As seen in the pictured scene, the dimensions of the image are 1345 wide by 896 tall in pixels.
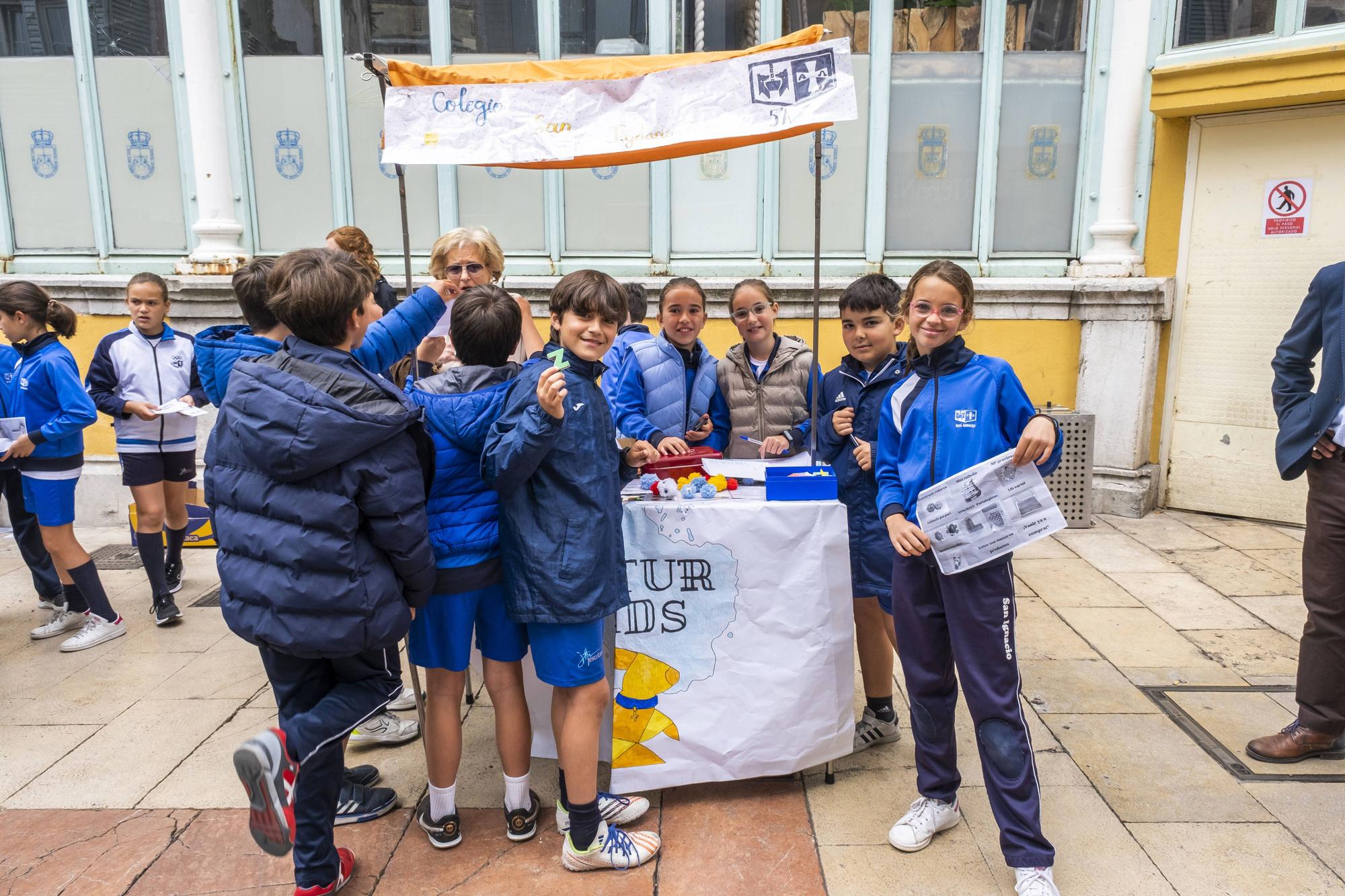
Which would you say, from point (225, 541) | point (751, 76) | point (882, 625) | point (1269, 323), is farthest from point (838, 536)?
point (1269, 323)

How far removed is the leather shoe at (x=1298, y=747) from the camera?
11.4ft

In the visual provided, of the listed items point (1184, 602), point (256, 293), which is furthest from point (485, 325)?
point (1184, 602)

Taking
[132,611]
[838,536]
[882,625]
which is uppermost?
[838,536]

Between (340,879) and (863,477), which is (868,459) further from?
(340,879)

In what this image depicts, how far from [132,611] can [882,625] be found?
4.46m

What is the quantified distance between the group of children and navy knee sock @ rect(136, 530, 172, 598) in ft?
6.92

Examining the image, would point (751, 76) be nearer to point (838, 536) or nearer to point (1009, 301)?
point (838, 536)

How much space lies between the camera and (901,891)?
2.78 meters

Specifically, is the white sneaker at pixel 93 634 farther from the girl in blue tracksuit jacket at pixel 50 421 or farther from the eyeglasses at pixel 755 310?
the eyeglasses at pixel 755 310

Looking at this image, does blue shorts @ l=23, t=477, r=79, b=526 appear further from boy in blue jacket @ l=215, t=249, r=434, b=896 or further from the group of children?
boy in blue jacket @ l=215, t=249, r=434, b=896

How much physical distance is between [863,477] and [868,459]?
14 centimetres

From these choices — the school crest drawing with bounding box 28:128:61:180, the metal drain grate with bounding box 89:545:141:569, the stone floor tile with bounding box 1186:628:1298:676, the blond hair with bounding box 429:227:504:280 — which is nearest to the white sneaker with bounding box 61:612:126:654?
the metal drain grate with bounding box 89:545:141:569

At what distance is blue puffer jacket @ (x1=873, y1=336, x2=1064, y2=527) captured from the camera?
2725mm

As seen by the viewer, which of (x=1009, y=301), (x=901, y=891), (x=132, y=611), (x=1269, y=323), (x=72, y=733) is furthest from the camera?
(x=1009, y=301)
